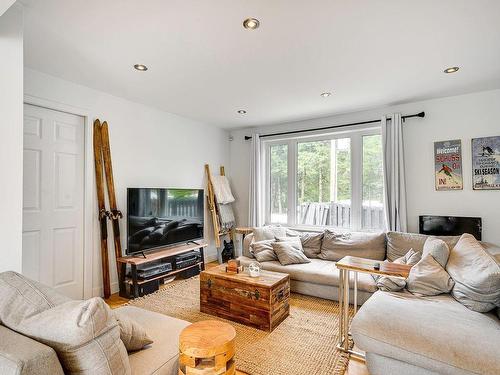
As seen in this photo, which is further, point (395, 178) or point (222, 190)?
point (222, 190)

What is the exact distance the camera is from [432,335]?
1630mm

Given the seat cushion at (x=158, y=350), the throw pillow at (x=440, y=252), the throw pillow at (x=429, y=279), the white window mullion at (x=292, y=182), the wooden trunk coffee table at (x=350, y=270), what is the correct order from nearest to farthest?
1. the seat cushion at (x=158, y=350)
2. the wooden trunk coffee table at (x=350, y=270)
3. the throw pillow at (x=429, y=279)
4. the throw pillow at (x=440, y=252)
5. the white window mullion at (x=292, y=182)

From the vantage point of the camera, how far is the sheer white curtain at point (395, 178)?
366cm

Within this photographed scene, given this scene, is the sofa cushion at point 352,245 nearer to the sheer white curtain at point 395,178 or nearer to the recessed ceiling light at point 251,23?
the sheer white curtain at point 395,178

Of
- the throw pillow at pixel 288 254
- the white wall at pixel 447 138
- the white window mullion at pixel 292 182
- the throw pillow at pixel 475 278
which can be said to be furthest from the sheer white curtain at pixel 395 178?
the white window mullion at pixel 292 182

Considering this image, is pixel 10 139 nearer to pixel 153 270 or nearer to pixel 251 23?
pixel 251 23

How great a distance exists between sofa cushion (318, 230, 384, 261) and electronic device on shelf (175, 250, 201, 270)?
73.2 inches

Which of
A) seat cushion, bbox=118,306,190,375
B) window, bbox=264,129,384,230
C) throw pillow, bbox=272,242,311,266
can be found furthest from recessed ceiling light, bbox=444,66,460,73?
seat cushion, bbox=118,306,190,375

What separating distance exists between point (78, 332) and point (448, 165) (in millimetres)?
4182

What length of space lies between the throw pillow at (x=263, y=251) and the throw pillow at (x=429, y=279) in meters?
1.67

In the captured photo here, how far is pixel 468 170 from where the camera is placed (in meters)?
3.38

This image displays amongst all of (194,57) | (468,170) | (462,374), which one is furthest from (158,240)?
(468,170)

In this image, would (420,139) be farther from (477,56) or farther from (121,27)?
(121,27)

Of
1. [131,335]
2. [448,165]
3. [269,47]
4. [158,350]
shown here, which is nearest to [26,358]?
[131,335]
